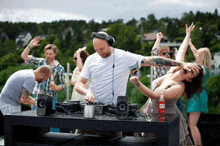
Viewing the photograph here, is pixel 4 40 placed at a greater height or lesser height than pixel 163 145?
greater

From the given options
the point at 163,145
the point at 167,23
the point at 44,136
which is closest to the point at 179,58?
the point at 163,145

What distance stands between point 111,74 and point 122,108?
0.64m

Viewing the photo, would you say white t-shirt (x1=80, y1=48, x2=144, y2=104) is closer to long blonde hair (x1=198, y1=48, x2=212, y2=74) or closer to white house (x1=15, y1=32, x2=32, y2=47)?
long blonde hair (x1=198, y1=48, x2=212, y2=74)

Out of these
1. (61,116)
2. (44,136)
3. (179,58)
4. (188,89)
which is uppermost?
(179,58)

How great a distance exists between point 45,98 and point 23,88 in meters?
0.89

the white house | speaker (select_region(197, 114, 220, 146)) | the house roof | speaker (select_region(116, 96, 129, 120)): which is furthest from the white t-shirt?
the white house

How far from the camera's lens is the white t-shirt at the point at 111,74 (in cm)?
319

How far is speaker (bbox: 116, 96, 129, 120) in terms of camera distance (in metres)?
2.59

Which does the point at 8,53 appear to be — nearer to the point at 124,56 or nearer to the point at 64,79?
the point at 64,79

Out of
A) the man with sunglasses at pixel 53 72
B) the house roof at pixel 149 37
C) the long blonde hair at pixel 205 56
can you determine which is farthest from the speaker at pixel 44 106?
the house roof at pixel 149 37

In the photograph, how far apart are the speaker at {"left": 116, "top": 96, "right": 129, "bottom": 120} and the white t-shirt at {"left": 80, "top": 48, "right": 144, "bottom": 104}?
552 mm

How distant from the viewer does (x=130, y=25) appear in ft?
35.3

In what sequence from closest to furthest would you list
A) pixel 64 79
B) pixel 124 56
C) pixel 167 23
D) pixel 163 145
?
pixel 163 145
pixel 124 56
pixel 64 79
pixel 167 23

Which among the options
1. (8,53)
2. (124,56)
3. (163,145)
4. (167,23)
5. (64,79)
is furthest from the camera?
(8,53)
